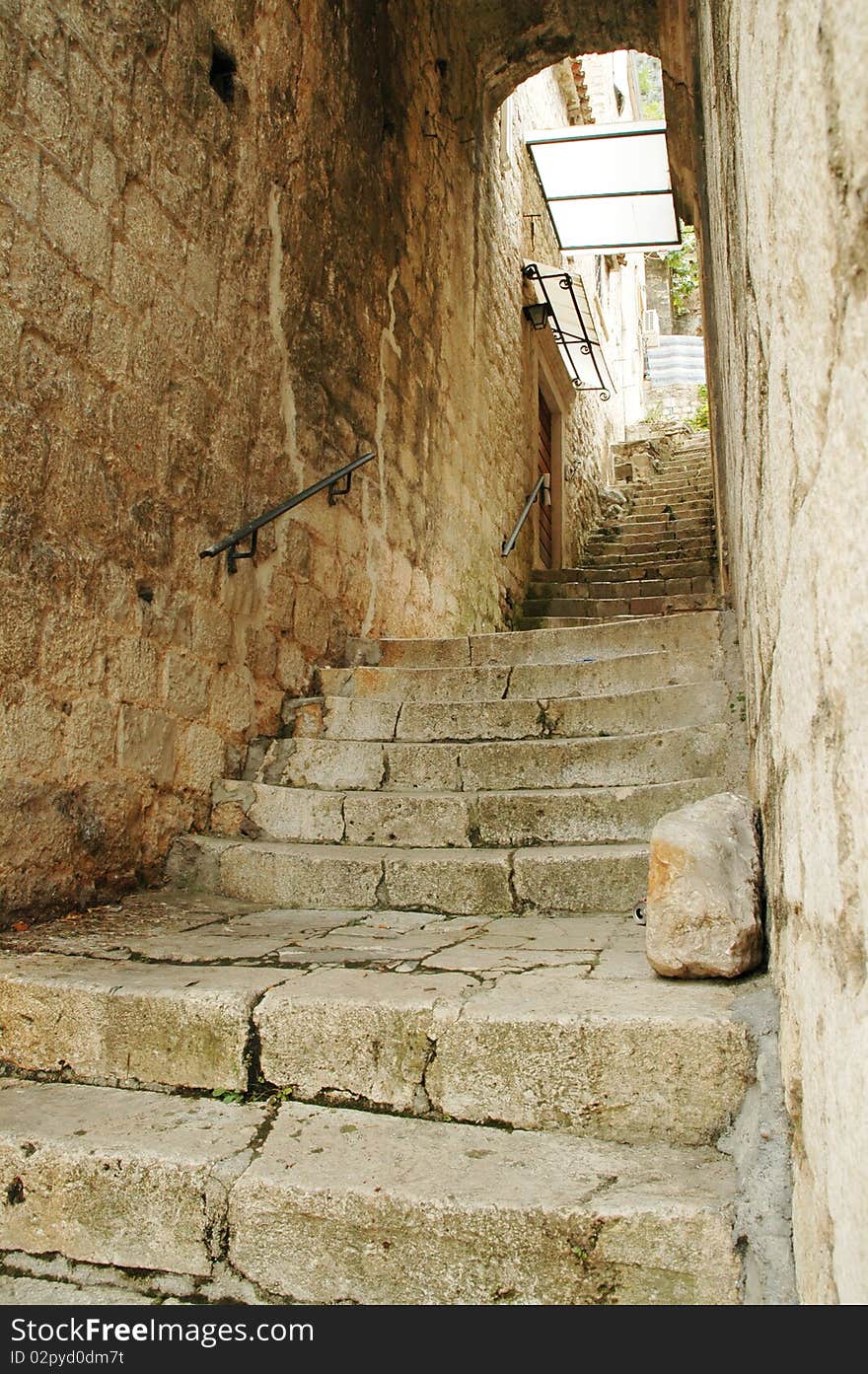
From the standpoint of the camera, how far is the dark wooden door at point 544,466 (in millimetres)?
8695

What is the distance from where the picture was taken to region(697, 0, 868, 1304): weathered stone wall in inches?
25.2

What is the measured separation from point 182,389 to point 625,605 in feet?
11.5

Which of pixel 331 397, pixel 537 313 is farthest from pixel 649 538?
pixel 331 397

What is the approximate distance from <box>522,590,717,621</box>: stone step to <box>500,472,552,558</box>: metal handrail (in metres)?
0.47

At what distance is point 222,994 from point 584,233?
28.6 ft

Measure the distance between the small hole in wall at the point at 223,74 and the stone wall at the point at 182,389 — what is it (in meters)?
0.05

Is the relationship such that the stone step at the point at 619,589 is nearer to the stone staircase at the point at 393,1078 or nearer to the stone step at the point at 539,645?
the stone step at the point at 539,645

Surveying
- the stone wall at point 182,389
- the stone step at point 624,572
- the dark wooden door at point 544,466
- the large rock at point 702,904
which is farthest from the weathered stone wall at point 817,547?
the dark wooden door at point 544,466

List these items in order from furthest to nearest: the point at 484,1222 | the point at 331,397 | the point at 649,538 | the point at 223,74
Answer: the point at 649,538
the point at 331,397
the point at 223,74
the point at 484,1222

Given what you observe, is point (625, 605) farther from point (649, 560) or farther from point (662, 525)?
point (662, 525)

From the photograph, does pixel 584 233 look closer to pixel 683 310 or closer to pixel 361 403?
pixel 361 403

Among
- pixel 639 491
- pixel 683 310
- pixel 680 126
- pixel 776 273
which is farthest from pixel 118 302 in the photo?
pixel 683 310

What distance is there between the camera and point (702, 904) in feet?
5.25
